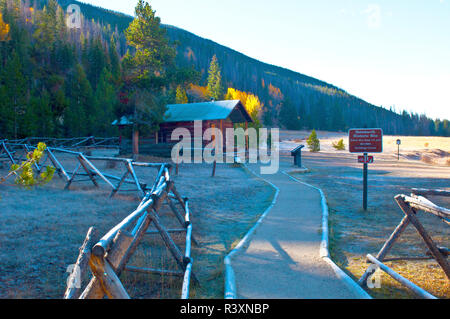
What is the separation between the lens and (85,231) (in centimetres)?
704

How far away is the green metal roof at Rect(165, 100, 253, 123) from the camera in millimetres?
28812

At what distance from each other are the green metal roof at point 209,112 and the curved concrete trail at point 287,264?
2066cm

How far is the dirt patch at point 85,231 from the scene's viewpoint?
471 cm

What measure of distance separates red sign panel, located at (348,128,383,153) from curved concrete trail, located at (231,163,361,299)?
295 cm

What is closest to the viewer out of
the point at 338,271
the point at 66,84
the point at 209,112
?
the point at 338,271

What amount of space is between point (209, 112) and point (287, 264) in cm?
2518

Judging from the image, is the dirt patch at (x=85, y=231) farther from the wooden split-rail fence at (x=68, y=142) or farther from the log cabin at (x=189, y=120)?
the wooden split-rail fence at (x=68, y=142)

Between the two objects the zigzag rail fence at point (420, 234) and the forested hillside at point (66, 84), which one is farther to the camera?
the forested hillside at point (66, 84)

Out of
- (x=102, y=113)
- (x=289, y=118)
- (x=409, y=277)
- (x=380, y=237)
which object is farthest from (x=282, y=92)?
(x=409, y=277)

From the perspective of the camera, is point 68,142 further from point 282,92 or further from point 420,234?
point 282,92

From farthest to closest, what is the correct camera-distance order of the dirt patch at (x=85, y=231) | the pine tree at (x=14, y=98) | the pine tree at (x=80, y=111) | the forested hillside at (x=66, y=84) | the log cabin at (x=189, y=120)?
the pine tree at (x=80, y=111), the forested hillside at (x=66, y=84), the pine tree at (x=14, y=98), the log cabin at (x=189, y=120), the dirt patch at (x=85, y=231)

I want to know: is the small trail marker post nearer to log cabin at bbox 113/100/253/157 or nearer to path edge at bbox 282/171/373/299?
path edge at bbox 282/171/373/299

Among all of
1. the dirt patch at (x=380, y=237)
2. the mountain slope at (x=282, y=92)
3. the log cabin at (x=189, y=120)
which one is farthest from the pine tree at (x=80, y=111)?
the mountain slope at (x=282, y=92)
